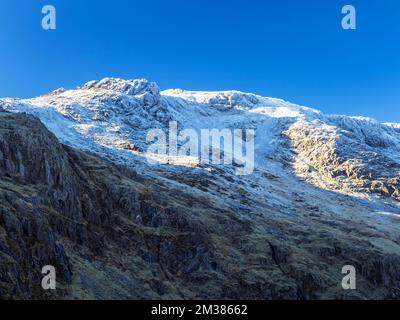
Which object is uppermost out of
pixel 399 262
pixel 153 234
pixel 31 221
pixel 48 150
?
pixel 48 150

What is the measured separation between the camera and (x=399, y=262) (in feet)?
253

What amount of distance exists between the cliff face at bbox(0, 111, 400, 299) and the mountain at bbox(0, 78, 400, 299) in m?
0.18

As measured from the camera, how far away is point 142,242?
6594cm

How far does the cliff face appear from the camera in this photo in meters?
49.6

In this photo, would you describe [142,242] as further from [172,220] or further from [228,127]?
[228,127]

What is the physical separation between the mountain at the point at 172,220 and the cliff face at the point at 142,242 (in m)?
0.18

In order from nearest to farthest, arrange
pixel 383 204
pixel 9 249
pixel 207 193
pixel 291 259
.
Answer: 1. pixel 9 249
2. pixel 291 259
3. pixel 207 193
4. pixel 383 204

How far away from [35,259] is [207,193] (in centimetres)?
5012

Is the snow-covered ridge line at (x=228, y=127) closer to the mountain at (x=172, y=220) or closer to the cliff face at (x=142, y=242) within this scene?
the mountain at (x=172, y=220)

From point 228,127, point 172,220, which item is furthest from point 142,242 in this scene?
point 228,127

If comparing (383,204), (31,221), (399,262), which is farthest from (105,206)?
(383,204)

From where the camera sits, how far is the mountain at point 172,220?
170 ft

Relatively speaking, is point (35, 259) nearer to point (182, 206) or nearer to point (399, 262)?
point (182, 206)

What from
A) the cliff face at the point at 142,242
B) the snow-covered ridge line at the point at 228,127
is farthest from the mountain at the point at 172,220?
the snow-covered ridge line at the point at 228,127
